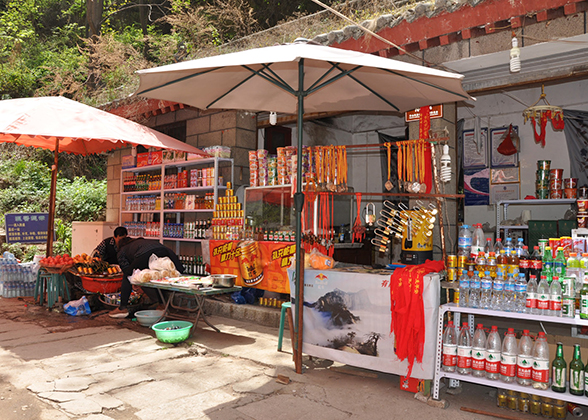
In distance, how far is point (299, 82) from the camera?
4395 millimetres

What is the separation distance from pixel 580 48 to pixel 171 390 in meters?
5.77

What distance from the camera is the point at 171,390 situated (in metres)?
3.98

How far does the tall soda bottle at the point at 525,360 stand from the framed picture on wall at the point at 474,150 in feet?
23.7

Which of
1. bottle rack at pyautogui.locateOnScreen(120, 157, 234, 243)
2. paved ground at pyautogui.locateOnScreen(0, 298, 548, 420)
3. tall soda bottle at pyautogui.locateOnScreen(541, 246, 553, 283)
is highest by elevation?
bottle rack at pyautogui.locateOnScreen(120, 157, 234, 243)

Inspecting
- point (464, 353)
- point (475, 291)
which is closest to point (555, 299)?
point (475, 291)

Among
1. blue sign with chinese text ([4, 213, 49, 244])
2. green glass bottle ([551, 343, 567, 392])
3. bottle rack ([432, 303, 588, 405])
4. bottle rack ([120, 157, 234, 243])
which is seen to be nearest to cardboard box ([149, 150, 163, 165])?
bottle rack ([120, 157, 234, 243])

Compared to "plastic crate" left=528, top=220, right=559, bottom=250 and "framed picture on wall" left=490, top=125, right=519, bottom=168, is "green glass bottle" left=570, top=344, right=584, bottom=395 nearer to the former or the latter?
"plastic crate" left=528, top=220, right=559, bottom=250

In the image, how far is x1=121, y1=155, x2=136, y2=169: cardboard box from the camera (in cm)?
977

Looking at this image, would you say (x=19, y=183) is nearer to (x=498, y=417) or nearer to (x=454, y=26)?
(x=454, y=26)

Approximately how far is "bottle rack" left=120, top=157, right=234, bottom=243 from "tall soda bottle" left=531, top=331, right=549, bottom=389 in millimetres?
5501

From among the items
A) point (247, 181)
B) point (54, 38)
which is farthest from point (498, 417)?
point (54, 38)

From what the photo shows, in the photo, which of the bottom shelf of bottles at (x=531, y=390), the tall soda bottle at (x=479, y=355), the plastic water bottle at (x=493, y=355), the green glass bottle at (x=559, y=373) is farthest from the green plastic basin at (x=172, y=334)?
the green glass bottle at (x=559, y=373)

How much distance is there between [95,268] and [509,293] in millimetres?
5948

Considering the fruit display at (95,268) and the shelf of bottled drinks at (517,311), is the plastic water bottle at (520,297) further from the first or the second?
the fruit display at (95,268)
